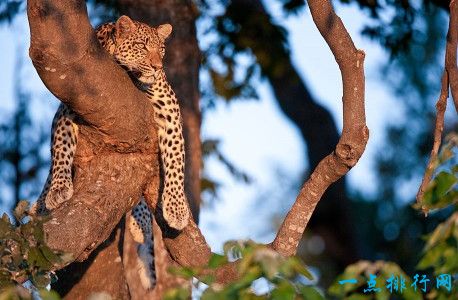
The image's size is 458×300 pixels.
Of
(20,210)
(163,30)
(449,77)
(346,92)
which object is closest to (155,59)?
(163,30)

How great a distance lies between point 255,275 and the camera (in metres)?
3.12

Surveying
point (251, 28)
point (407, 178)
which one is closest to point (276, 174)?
point (407, 178)

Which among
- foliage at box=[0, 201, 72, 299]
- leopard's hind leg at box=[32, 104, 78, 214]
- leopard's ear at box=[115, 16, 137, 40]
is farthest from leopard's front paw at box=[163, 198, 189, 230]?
foliage at box=[0, 201, 72, 299]

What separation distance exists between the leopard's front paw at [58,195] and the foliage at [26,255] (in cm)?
151

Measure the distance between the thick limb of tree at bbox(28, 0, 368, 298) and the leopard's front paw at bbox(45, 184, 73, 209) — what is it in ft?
0.24

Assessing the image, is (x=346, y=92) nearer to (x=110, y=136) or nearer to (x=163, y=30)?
(x=110, y=136)

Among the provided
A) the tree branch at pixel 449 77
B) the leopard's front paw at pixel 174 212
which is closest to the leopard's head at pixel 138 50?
the leopard's front paw at pixel 174 212

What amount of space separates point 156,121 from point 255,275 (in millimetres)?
3287

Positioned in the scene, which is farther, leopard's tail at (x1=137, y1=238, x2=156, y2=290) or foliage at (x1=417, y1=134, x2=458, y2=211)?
leopard's tail at (x1=137, y1=238, x2=156, y2=290)

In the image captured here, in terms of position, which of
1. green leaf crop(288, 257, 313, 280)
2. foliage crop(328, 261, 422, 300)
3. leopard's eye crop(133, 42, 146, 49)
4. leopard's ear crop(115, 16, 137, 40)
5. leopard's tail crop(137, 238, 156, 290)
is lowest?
green leaf crop(288, 257, 313, 280)

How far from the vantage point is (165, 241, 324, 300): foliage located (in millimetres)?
3002

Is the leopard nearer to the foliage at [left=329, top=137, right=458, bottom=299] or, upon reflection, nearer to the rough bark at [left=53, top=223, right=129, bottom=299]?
the rough bark at [left=53, top=223, right=129, bottom=299]

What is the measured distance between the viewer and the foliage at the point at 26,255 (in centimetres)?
454

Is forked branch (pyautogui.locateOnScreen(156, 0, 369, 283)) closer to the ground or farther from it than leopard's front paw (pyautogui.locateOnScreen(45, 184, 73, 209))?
farther from it
